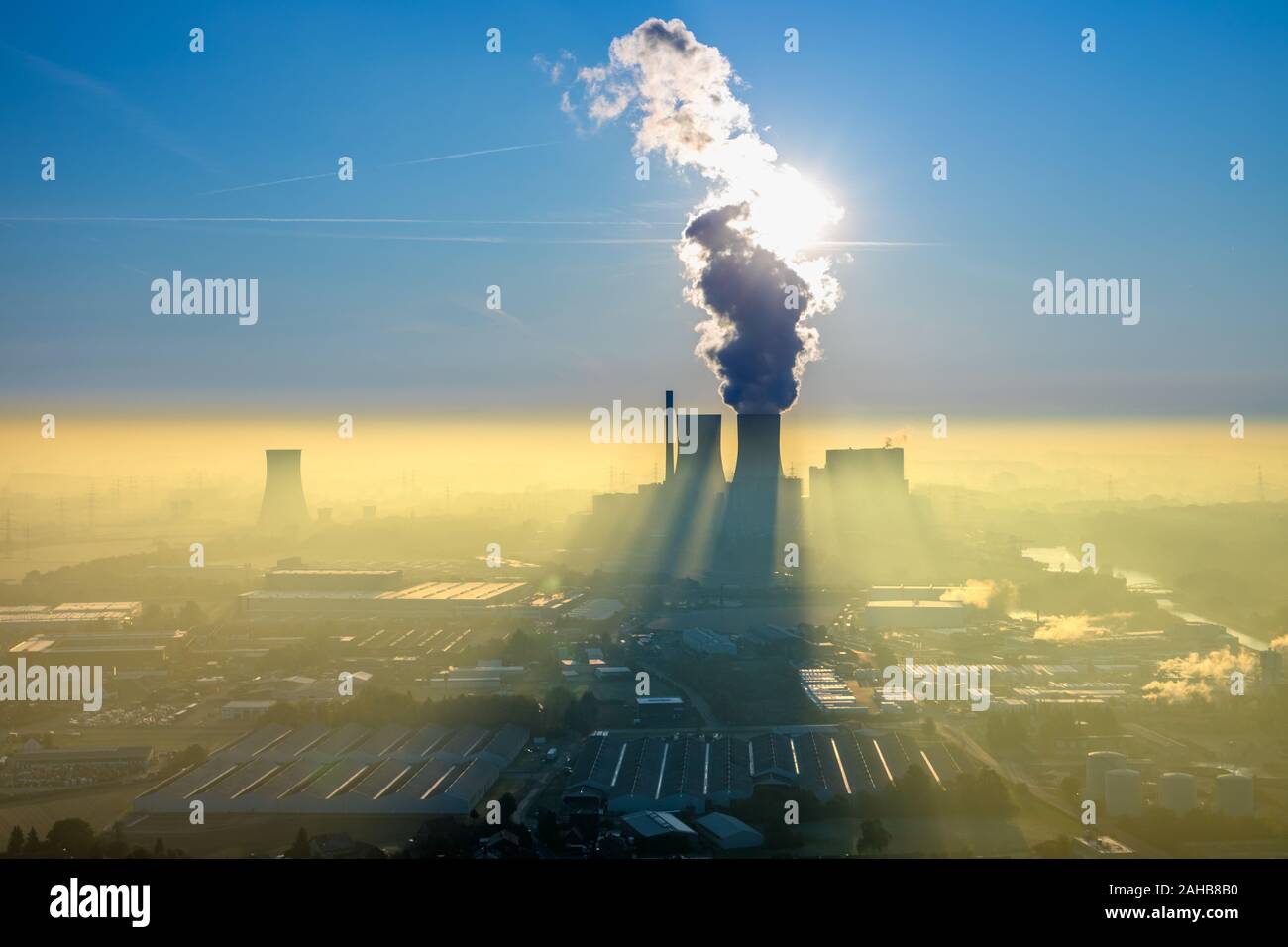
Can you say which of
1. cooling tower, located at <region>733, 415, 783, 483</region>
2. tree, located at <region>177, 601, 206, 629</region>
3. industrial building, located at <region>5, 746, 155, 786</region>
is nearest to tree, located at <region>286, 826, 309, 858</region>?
industrial building, located at <region>5, 746, 155, 786</region>

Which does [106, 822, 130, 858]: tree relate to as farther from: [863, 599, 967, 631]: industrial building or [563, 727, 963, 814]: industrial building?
[863, 599, 967, 631]: industrial building

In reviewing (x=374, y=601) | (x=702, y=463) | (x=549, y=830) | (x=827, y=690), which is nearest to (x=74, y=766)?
(x=549, y=830)

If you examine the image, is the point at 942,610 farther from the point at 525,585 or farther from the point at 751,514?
the point at 525,585

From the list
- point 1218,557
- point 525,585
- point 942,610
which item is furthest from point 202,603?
point 1218,557

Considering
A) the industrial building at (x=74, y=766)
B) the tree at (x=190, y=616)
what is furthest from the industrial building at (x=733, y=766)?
the tree at (x=190, y=616)

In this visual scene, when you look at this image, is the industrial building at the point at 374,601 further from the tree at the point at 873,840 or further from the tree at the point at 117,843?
the tree at the point at 873,840
